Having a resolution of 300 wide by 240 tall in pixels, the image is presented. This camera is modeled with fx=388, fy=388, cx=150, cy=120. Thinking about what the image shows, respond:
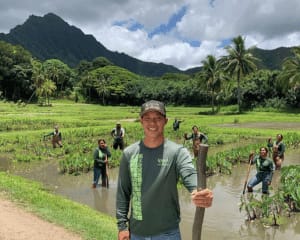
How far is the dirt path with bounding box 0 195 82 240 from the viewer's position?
7301 millimetres

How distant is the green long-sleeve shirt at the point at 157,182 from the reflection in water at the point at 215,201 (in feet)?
16.6

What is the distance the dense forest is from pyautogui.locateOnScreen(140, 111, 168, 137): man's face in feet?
160

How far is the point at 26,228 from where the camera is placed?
7.72m

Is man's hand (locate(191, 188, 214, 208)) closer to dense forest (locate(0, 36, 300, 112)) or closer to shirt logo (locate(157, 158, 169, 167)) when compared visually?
shirt logo (locate(157, 158, 169, 167))

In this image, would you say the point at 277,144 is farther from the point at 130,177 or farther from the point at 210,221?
the point at 130,177

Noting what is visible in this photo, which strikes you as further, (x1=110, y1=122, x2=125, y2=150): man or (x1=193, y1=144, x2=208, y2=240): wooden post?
(x1=110, y1=122, x2=125, y2=150): man

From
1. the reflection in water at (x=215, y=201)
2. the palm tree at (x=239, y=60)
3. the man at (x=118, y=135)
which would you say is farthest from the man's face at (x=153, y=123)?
the palm tree at (x=239, y=60)

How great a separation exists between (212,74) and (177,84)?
52.2ft

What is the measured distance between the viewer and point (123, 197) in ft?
11.6

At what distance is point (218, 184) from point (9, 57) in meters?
74.7

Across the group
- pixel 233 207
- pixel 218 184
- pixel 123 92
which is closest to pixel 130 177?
pixel 233 207

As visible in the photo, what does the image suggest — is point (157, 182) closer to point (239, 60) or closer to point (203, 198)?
point (203, 198)

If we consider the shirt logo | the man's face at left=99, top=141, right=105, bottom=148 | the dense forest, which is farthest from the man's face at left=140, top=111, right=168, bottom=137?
the dense forest

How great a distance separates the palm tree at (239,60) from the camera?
55812 millimetres
